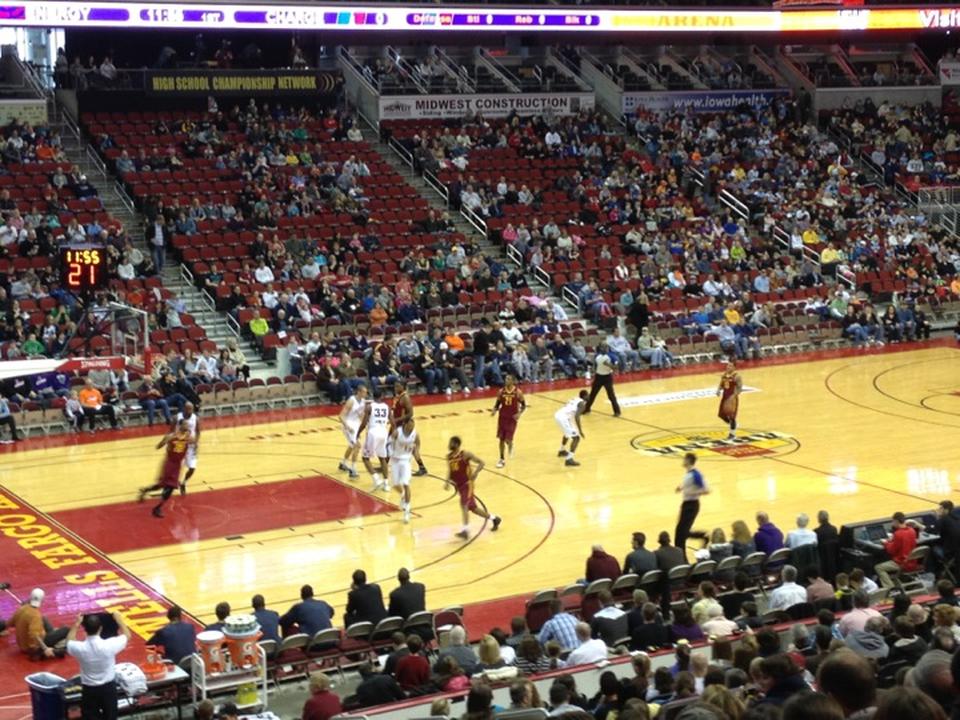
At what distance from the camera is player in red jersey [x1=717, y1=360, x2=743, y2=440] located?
1009 inches

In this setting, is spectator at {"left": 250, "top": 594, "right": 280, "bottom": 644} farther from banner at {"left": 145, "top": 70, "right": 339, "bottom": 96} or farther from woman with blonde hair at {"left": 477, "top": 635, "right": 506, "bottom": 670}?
banner at {"left": 145, "top": 70, "right": 339, "bottom": 96}

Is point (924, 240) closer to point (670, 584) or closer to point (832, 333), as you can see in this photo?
point (832, 333)

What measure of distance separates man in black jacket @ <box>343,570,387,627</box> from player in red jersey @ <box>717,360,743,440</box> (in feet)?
38.5

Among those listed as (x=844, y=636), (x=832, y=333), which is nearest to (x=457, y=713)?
(x=844, y=636)

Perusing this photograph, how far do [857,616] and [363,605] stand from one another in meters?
5.01

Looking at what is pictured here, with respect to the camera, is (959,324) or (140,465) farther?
(959,324)

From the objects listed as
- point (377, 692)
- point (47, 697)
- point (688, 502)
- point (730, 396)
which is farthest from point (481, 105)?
point (377, 692)

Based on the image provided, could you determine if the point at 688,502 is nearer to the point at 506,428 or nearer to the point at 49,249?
the point at 506,428

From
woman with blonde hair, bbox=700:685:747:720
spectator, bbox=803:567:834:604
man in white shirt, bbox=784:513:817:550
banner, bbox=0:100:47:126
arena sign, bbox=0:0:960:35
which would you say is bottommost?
spectator, bbox=803:567:834:604

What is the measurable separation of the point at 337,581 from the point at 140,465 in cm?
743

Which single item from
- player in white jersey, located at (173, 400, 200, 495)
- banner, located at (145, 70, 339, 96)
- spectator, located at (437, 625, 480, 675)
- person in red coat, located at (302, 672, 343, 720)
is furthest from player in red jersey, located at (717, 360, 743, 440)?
banner, located at (145, 70, 339, 96)

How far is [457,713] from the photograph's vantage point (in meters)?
11.5

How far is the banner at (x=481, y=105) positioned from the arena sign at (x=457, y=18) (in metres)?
2.17

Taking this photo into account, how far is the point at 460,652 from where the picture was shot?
1302 cm
